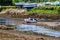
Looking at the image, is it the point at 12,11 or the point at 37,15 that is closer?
the point at 37,15

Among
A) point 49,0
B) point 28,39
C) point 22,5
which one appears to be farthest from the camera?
point 49,0

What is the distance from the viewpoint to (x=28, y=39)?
29.8 m

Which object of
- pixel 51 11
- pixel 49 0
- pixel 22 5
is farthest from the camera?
pixel 49 0

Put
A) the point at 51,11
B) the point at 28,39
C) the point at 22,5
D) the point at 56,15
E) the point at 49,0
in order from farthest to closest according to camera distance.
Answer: the point at 49,0
the point at 22,5
the point at 51,11
the point at 56,15
the point at 28,39

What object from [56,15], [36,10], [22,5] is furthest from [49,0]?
[56,15]

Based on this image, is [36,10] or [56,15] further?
[36,10]

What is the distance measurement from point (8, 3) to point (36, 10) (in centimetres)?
2186

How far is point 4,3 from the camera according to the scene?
342 ft

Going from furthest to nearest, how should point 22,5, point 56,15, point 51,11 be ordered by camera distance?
point 22,5
point 51,11
point 56,15

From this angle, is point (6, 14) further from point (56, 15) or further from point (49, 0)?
point (49, 0)

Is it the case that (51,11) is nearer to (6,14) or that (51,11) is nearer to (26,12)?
(26,12)

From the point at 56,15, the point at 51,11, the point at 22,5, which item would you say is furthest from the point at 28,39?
the point at 22,5

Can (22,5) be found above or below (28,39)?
below

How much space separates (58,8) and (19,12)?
1307 cm
